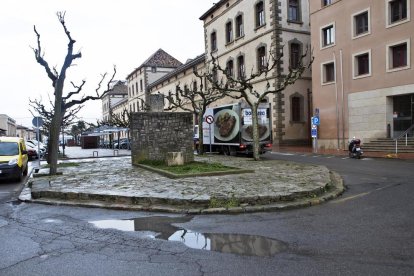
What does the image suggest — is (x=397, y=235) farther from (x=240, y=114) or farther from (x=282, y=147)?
(x=282, y=147)

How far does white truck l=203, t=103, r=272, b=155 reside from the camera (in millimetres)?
22891

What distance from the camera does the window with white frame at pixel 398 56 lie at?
2405 cm

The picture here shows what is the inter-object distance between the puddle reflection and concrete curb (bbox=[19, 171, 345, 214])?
33.0 inches

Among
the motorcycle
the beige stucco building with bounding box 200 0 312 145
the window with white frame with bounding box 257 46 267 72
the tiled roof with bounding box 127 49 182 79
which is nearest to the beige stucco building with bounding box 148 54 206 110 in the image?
the tiled roof with bounding box 127 49 182 79

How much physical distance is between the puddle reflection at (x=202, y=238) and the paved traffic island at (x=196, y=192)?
1073mm

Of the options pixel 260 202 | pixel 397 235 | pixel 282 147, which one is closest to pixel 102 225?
pixel 260 202

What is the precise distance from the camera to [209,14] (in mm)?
44688

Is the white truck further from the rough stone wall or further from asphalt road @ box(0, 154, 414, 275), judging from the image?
asphalt road @ box(0, 154, 414, 275)

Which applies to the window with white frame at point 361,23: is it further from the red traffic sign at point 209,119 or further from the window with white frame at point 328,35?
the red traffic sign at point 209,119

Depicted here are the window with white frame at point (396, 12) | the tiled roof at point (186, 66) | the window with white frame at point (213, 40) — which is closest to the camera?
the window with white frame at point (396, 12)

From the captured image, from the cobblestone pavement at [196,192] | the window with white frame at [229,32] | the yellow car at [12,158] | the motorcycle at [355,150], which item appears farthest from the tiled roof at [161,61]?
the cobblestone pavement at [196,192]

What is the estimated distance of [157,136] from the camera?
18.7 meters

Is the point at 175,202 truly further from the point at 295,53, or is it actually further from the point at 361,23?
the point at 295,53

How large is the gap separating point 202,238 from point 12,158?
12.1m
